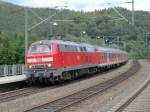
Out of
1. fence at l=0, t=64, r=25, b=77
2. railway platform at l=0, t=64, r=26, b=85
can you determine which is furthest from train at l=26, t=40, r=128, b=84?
fence at l=0, t=64, r=25, b=77

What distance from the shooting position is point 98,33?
8938 centimetres

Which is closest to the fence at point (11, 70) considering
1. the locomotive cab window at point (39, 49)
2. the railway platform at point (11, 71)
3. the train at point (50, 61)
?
the railway platform at point (11, 71)

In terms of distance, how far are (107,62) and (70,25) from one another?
27905mm

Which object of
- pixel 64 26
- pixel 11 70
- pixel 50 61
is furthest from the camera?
pixel 64 26

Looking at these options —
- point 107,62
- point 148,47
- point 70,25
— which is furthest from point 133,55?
point 107,62

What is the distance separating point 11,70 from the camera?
1512 inches

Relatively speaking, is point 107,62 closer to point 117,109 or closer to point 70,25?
point 70,25

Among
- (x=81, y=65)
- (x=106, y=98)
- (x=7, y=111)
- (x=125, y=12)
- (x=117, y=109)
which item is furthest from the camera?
(x=125, y=12)

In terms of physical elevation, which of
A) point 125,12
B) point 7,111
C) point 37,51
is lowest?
point 7,111

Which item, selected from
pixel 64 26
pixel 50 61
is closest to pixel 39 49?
pixel 50 61

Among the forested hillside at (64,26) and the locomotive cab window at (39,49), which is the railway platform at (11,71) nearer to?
the forested hillside at (64,26)

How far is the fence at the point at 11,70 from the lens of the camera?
3659 centimetres

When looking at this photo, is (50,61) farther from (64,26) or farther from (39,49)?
(64,26)

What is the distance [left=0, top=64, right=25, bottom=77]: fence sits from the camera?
36.6 meters
